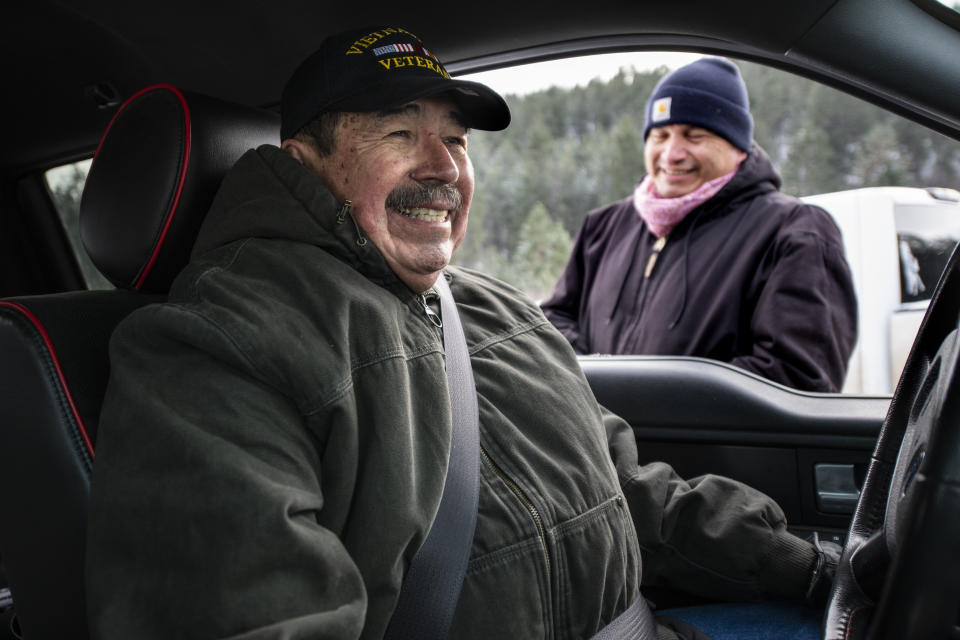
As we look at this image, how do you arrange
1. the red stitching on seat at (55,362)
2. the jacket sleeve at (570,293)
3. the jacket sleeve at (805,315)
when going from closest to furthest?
the red stitching on seat at (55,362) < the jacket sleeve at (805,315) < the jacket sleeve at (570,293)

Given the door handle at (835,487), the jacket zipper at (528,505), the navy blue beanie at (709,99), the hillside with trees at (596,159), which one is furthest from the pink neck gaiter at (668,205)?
the jacket zipper at (528,505)

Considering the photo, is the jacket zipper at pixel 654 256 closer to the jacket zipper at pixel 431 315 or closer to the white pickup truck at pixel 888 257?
the white pickup truck at pixel 888 257

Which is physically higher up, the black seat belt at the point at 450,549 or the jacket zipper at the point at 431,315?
the jacket zipper at the point at 431,315

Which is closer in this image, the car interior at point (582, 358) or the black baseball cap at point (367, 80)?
the car interior at point (582, 358)

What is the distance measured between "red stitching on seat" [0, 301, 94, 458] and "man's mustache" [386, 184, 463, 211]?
0.57 meters

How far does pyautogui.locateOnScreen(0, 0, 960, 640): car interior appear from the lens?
40.7 inches

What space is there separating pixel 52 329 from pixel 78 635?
0.44 m

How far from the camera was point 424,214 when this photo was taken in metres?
1.48

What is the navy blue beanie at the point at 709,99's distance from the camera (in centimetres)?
260

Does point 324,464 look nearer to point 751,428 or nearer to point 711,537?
point 711,537

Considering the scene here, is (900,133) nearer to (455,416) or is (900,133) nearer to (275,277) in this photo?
(455,416)

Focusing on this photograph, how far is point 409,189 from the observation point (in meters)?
1.46

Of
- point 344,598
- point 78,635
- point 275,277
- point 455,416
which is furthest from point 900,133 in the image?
point 78,635

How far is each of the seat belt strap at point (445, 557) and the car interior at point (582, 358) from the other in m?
0.46
